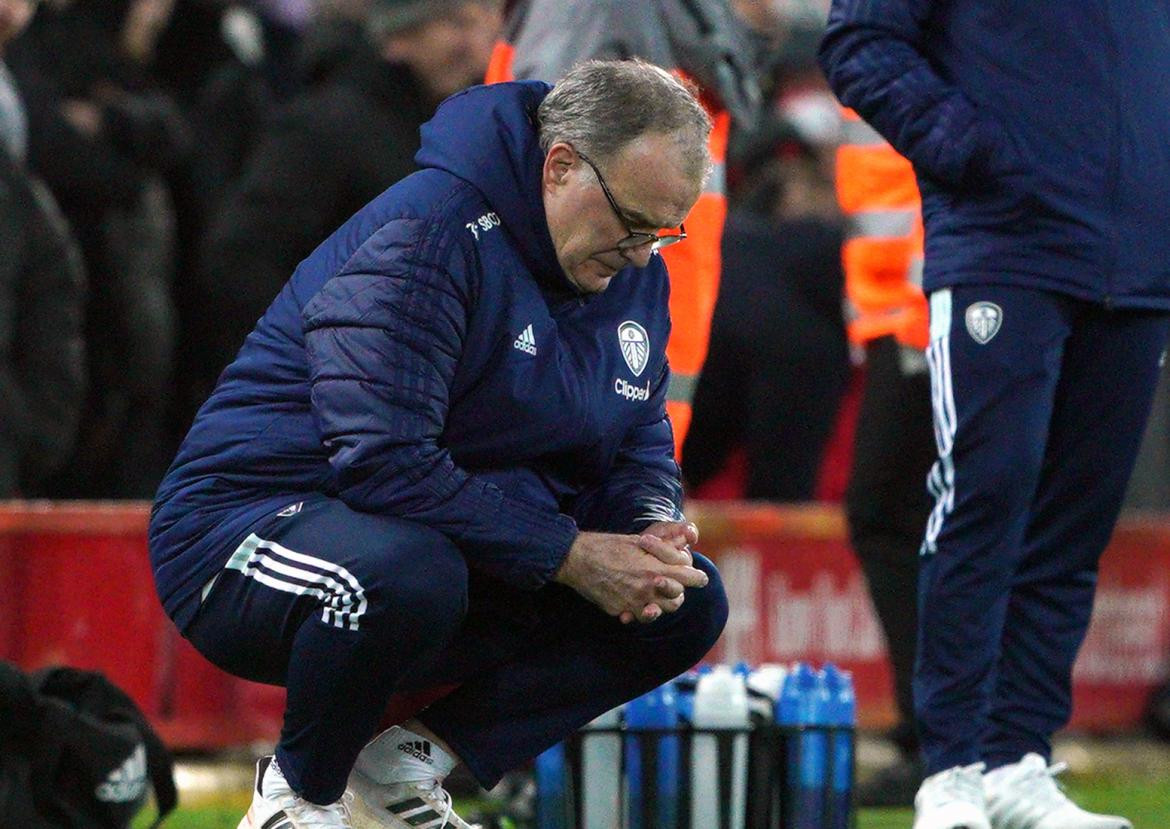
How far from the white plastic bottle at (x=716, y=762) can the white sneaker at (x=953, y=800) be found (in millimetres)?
373

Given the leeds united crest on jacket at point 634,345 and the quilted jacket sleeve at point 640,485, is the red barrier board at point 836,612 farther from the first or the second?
the leeds united crest on jacket at point 634,345

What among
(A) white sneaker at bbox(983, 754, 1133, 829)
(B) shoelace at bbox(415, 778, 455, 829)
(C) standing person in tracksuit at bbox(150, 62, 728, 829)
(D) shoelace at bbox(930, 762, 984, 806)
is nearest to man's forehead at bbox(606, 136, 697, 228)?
(C) standing person in tracksuit at bbox(150, 62, 728, 829)

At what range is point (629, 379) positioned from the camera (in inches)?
148

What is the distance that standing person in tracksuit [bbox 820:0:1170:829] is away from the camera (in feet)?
14.1

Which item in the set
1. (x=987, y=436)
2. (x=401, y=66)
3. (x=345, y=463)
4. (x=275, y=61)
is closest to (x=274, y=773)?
(x=345, y=463)

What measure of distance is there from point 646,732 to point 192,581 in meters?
0.99

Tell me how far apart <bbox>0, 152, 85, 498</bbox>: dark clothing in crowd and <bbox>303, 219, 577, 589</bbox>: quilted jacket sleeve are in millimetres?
3062

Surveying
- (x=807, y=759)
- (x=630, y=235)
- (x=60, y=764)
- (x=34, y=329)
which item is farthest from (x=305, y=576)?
(x=34, y=329)

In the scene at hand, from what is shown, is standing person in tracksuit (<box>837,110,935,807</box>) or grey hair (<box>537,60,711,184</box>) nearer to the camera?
grey hair (<box>537,60,711,184</box>)

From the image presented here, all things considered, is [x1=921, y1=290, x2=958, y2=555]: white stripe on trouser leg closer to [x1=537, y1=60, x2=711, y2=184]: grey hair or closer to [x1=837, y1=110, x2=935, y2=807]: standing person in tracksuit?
[x1=537, y1=60, x2=711, y2=184]: grey hair

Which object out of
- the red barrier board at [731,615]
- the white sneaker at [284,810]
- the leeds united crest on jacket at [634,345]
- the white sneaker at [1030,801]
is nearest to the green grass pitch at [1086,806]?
the red barrier board at [731,615]

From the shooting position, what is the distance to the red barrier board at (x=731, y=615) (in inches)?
242

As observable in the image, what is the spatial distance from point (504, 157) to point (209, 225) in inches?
182

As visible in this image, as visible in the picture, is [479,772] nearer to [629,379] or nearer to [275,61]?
[629,379]
